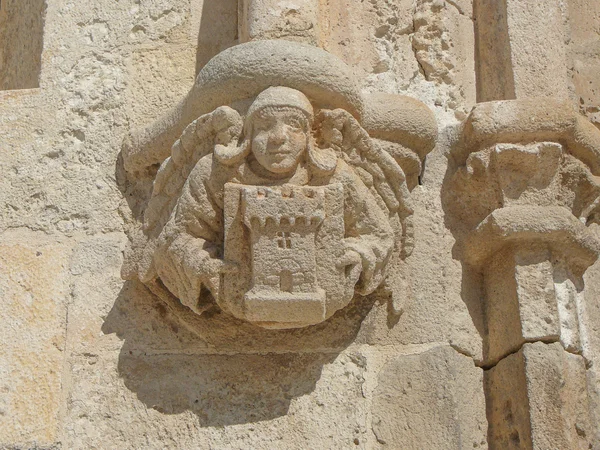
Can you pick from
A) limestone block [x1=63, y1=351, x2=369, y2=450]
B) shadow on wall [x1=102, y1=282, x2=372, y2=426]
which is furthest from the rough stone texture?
limestone block [x1=63, y1=351, x2=369, y2=450]

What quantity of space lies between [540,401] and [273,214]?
0.85 meters

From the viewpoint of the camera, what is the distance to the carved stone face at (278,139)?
2.42 metres

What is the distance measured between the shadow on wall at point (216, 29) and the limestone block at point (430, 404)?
1.11m

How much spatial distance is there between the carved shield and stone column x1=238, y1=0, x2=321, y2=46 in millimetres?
491

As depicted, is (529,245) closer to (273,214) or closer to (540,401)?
(540,401)

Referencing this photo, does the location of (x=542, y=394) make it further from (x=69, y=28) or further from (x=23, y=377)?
(x=69, y=28)

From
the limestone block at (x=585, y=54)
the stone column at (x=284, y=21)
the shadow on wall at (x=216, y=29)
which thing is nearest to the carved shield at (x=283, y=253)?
the stone column at (x=284, y=21)

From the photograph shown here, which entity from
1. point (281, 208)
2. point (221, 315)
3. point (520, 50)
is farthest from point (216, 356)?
point (520, 50)

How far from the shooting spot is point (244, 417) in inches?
100

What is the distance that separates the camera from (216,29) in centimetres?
304

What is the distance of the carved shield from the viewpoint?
2.37m

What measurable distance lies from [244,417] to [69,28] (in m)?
1.33

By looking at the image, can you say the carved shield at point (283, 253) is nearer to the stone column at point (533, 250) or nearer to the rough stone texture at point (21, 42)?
the stone column at point (533, 250)

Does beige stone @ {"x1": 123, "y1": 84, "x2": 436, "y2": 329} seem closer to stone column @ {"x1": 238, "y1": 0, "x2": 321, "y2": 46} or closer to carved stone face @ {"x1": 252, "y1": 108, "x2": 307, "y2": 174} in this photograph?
carved stone face @ {"x1": 252, "y1": 108, "x2": 307, "y2": 174}
